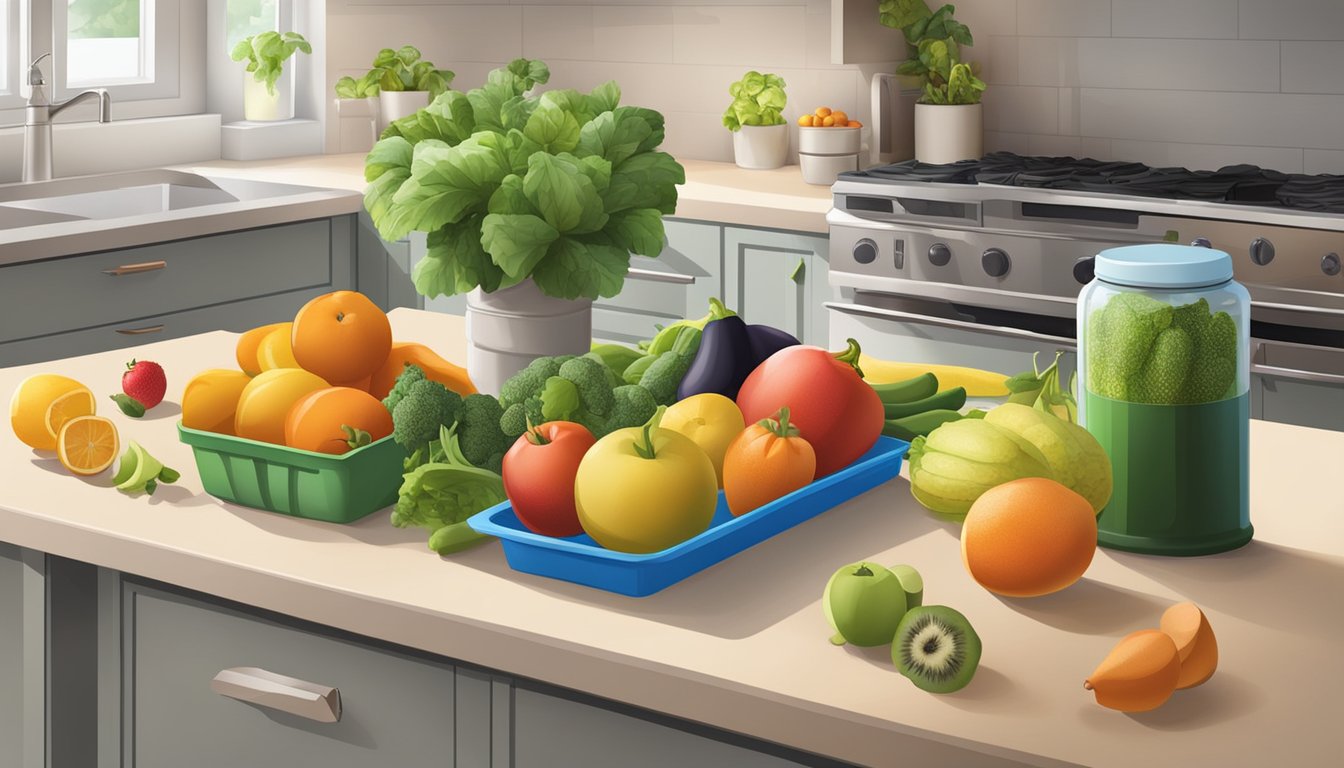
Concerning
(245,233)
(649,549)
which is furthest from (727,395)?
(245,233)

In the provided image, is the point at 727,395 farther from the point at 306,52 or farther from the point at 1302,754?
the point at 306,52

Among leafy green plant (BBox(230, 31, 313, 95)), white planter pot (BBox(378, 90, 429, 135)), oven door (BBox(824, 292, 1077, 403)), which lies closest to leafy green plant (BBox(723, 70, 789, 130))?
oven door (BBox(824, 292, 1077, 403))

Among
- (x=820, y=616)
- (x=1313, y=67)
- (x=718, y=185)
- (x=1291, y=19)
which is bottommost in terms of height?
(x=820, y=616)

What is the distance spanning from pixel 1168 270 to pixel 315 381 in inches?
29.6

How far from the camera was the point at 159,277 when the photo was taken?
3301 millimetres

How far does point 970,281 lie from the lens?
10.3 feet

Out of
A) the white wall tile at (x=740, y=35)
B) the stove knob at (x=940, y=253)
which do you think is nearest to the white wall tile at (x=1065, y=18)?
the white wall tile at (x=740, y=35)

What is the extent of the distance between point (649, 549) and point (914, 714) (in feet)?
0.88

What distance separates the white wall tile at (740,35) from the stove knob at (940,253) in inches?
41.2

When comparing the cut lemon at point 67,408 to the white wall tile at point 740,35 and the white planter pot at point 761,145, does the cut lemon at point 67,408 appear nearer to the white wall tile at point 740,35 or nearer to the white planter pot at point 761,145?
the white planter pot at point 761,145

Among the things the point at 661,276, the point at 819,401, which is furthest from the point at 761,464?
the point at 661,276

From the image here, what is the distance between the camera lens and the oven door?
3033 mm

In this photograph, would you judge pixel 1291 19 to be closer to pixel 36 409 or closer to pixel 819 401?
pixel 819 401

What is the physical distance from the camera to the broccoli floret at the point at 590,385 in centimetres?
129
